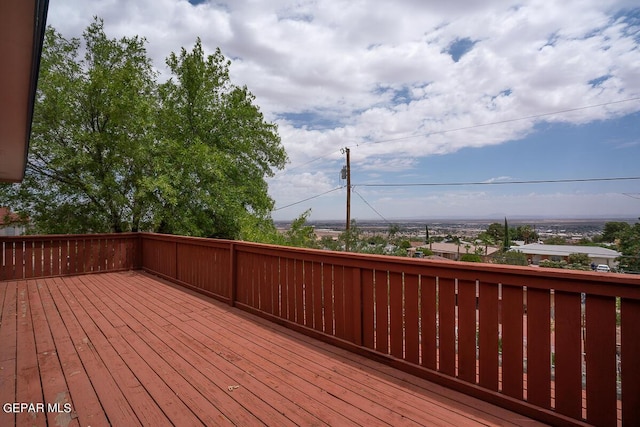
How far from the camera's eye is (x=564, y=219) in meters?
26.1

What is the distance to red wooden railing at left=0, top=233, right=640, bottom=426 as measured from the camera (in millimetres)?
1526

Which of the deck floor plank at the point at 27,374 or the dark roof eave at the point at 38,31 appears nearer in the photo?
the dark roof eave at the point at 38,31

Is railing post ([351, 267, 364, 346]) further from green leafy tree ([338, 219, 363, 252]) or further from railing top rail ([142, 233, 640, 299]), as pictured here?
green leafy tree ([338, 219, 363, 252])

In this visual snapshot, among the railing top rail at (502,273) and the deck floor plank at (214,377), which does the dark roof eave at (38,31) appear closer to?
the deck floor plank at (214,377)

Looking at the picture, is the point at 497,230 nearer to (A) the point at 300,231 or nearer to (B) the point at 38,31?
(A) the point at 300,231

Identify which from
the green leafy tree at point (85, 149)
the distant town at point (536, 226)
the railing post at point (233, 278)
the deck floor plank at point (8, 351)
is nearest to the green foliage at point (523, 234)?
the distant town at point (536, 226)

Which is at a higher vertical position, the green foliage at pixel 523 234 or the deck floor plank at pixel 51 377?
the deck floor plank at pixel 51 377

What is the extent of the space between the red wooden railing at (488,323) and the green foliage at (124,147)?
695cm

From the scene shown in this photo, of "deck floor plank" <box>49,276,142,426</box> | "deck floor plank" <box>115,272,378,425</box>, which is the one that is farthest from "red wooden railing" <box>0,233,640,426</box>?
"deck floor plank" <box>49,276,142,426</box>

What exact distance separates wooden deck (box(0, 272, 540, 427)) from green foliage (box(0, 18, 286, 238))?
18.9ft

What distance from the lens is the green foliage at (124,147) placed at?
8297 mm

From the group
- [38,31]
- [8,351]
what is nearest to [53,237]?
[8,351]

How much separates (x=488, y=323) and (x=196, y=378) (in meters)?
1.99

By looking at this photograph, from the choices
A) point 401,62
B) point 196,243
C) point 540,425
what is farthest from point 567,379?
point 401,62
